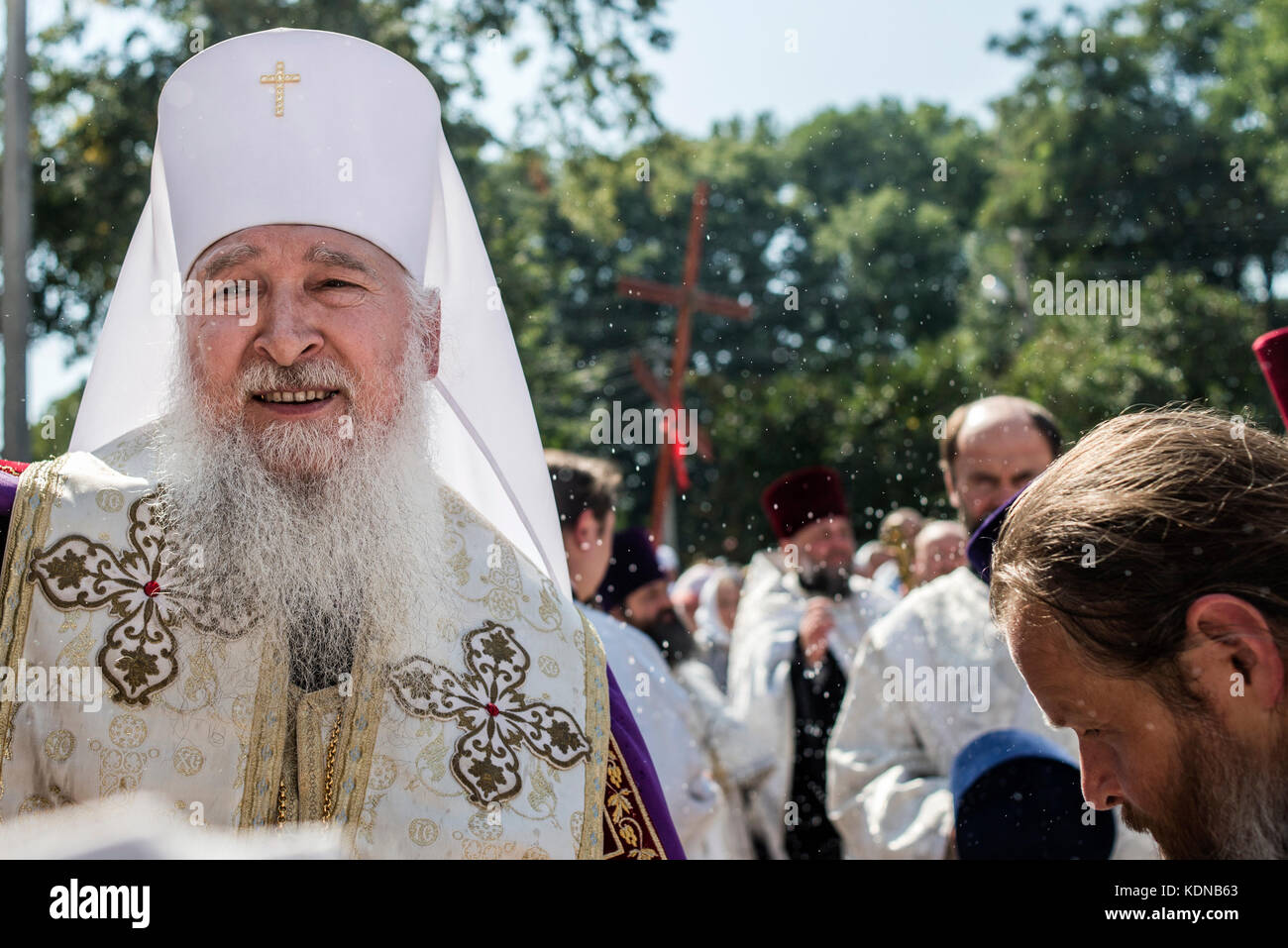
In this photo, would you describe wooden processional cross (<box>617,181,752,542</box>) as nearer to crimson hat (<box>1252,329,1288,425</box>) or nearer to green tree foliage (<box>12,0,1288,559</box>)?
green tree foliage (<box>12,0,1288,559</box>)

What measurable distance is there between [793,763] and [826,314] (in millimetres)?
28888

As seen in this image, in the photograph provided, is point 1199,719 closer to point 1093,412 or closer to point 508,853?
point 508,853

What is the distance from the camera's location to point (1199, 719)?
1.80 meters

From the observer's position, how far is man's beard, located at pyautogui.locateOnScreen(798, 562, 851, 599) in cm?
667

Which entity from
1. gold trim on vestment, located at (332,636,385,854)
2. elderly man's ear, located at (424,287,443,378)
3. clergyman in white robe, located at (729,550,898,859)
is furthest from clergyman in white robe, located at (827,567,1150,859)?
gold trim on vestment, located at (332,636,385,854)

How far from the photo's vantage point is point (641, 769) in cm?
251

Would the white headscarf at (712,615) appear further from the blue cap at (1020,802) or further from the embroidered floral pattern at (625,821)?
the embroidered floral pattern at (625,821)

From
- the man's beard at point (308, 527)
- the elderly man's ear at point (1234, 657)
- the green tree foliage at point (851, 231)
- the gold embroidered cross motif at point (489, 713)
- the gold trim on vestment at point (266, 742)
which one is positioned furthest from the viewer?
the green tree foliage at point (851, 231)

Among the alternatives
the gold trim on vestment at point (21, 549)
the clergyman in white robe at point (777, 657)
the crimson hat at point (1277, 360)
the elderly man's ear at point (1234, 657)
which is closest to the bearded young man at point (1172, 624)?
the elderly man's ear at point (1234, 657)

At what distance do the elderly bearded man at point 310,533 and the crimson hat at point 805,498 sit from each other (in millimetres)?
3773

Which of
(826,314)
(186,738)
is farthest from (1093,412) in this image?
(826,314)

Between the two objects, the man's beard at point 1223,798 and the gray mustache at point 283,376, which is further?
the gray mustache at point 283,376

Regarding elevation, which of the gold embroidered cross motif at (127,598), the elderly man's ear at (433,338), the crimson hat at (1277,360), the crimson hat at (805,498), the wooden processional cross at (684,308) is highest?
the wooden processional cross at (684,308)

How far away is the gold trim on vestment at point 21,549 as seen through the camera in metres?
2.19
